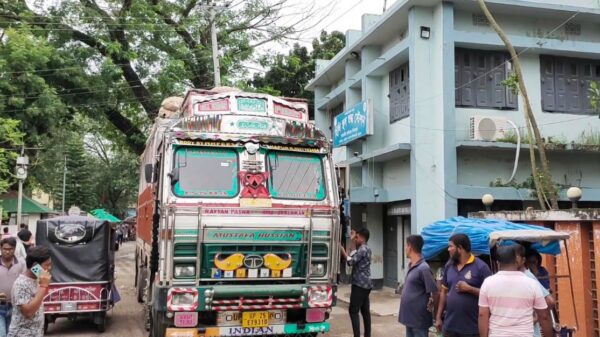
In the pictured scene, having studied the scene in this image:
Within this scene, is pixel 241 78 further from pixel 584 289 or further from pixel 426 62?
pixel 584 289

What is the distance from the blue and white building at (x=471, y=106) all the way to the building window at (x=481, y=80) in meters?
0.03

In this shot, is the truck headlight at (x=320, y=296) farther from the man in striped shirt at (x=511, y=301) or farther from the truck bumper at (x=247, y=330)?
the man in striped shirt at (x=511, y=301)

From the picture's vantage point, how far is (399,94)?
1513cm

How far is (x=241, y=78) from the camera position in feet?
69.9

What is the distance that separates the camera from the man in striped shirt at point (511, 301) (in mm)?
4363

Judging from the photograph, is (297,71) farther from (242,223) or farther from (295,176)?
(242,223)

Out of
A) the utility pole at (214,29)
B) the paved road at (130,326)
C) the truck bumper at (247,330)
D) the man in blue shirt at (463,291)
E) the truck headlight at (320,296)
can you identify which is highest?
the utility pole at (214,29)

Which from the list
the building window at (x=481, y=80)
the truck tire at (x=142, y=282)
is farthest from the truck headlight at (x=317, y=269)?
the building window at (x=481, y=80)

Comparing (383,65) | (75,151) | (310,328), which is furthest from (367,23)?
(75,151)

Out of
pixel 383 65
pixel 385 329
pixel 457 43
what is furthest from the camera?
pixel 383 65

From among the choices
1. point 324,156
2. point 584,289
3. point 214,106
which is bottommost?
point 584,289

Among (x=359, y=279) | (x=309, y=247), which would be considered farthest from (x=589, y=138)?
(x=309, y=247)

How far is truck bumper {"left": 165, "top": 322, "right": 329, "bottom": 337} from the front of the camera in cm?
673

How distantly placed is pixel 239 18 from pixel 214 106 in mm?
13685
